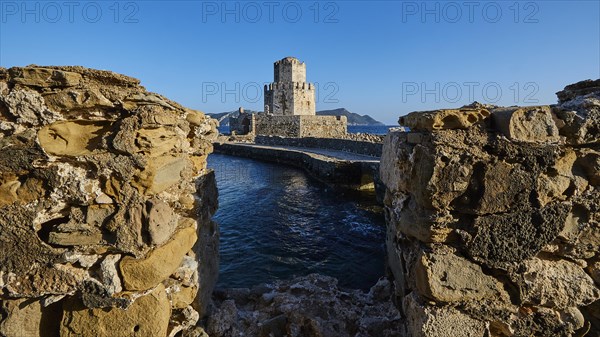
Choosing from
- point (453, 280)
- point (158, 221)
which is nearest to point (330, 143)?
point (453, 280)

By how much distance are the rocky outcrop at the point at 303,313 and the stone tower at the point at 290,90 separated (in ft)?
126

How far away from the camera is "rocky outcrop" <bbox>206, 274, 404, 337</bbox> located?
146 inches

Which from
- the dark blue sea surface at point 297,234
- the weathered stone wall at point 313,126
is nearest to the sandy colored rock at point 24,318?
the dark blue sea surface at point 297,234

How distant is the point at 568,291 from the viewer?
2785 millimetres

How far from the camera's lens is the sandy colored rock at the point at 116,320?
261 centimetres

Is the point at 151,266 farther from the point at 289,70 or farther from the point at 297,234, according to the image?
the point at 289,70

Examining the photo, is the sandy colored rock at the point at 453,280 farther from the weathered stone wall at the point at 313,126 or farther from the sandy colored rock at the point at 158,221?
the weathered stone wall at the point at 313,126

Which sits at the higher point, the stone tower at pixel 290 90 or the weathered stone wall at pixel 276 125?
the stone tower at pixel 290 90

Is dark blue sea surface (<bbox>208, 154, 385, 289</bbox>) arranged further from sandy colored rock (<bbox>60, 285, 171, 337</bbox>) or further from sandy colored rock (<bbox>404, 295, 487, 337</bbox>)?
sandy colored rock (<bbox>60, 285, 171, 337</bbox>)

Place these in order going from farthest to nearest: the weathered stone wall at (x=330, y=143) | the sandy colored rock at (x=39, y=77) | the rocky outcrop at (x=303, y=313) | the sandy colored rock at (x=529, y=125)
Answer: the weathered stone wall at (x=330, y=143)
the rocky outcrop at (x=303, y=313)
the sandy colored rock at (x=529, y=125)
the sandy colored rock at (x=39, y=77)

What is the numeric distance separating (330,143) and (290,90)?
15098 millimetres

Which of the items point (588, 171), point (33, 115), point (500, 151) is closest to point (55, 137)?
point (33, 115)

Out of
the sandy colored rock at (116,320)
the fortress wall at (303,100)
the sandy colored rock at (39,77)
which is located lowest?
the sandy colored rock at (116,320)

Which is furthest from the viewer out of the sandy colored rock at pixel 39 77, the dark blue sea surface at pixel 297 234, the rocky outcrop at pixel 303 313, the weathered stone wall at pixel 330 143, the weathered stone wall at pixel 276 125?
the weathered stone wall at pixel 276 125
